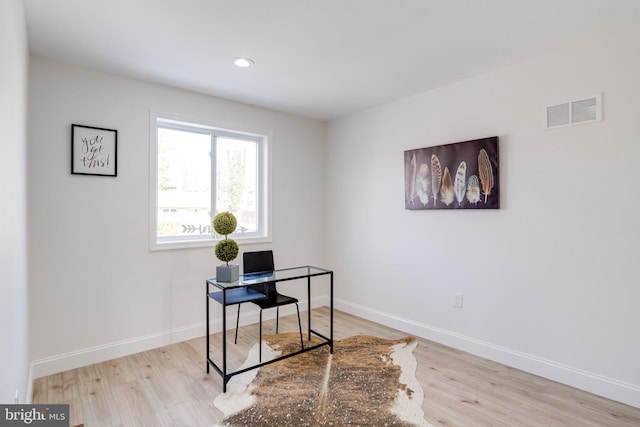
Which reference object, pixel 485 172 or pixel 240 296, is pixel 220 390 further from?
pixel 485 172

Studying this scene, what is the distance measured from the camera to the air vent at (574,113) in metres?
2.35

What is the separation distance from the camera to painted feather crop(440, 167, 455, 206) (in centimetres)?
314

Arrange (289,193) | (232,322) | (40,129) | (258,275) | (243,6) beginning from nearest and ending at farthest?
(243,6)
(40,129)
(258,275)
(232,322)
(289,193)

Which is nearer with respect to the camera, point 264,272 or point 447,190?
point 264,272

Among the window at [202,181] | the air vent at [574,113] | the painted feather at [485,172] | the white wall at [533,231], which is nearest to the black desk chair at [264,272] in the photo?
the window at [202,181]

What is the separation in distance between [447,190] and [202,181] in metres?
2.45

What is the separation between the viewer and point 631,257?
7.31 ft

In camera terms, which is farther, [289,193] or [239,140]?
[289,193]

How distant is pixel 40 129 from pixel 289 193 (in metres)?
2.38

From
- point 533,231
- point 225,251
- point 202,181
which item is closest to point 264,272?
point 225,251

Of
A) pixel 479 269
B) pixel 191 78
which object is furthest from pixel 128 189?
pixel 479 269

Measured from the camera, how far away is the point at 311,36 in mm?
2322

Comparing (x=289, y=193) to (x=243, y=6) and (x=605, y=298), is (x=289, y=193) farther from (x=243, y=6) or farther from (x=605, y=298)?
(x=605, y=298)

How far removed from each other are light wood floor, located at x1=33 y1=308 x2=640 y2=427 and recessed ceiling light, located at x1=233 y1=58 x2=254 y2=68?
242 centimetres
